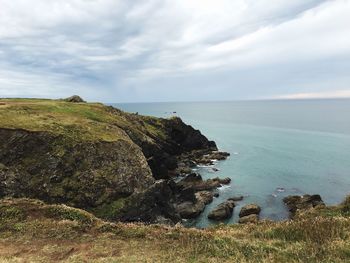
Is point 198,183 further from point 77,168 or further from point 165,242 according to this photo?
point 165,242

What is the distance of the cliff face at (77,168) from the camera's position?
41.9m

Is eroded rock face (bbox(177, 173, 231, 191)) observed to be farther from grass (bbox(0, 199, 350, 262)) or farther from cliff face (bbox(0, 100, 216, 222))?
grass (bbox(0, 199, 350, 262))

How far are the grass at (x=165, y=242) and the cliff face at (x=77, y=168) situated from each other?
24167 millimetres

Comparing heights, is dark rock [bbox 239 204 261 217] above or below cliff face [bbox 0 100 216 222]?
below

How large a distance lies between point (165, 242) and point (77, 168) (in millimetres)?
32216

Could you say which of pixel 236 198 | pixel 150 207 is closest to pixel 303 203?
pixel 236 198

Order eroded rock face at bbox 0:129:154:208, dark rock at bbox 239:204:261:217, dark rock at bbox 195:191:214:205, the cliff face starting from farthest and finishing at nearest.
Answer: dark rock at bbox 195:191:214:205 < dark rock at bbox 239:204:261:217 < the cliff face < eroded rock face at bbox 0:129:154:208

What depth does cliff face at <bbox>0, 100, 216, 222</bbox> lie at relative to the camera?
4194 centimetres

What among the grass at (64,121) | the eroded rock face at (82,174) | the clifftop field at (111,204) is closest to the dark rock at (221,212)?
the eroded rock face at (82,174)

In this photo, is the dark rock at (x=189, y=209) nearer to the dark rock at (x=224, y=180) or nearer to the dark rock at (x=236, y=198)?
the dark rock at (x=236, y=198)

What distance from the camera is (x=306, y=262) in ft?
40.0

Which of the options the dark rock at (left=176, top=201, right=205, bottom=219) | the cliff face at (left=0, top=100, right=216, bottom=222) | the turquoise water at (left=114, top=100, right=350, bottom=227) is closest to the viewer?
the cliff face at (left=0, top=100, right=216, bottom=222)

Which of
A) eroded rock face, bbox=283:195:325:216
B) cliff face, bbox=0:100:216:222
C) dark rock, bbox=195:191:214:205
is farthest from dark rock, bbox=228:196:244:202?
cliff face, bbox=0:100:216:222

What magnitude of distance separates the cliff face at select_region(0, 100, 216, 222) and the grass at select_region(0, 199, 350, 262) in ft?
79.3
